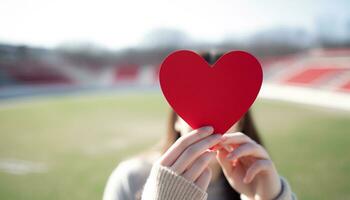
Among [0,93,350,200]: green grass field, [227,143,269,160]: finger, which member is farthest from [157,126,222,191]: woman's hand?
[0,93,350,200]: green grass field

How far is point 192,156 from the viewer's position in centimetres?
78

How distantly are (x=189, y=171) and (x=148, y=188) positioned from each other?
136 mm

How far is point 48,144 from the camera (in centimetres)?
631

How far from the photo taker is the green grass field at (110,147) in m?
3.92

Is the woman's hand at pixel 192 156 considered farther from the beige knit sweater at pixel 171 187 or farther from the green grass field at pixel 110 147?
the green grass field at pixel 110 147

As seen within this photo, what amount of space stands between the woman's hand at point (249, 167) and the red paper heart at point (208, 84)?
68mm

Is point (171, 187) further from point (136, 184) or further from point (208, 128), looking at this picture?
point (136, 184)

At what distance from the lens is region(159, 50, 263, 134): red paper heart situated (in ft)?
2.82

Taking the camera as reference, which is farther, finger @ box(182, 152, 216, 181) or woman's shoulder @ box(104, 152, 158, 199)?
woman's shoulder @ box(104, 152, 158, 199)

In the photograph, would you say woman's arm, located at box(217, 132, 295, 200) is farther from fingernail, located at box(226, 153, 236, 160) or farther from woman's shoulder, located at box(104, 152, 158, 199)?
woman's shoulder, located at box(104, 152, 158, 199)

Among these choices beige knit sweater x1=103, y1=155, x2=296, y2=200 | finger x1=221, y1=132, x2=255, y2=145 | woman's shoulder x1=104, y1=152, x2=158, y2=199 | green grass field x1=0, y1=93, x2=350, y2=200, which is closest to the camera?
finger x1=221, y1=132, x2=255, y2=145

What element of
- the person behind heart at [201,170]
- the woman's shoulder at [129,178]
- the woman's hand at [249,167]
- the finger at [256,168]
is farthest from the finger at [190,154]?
the woman's shoulder at [129,178]

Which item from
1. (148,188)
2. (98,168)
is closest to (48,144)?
(98,168)

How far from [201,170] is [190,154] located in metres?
0.06
